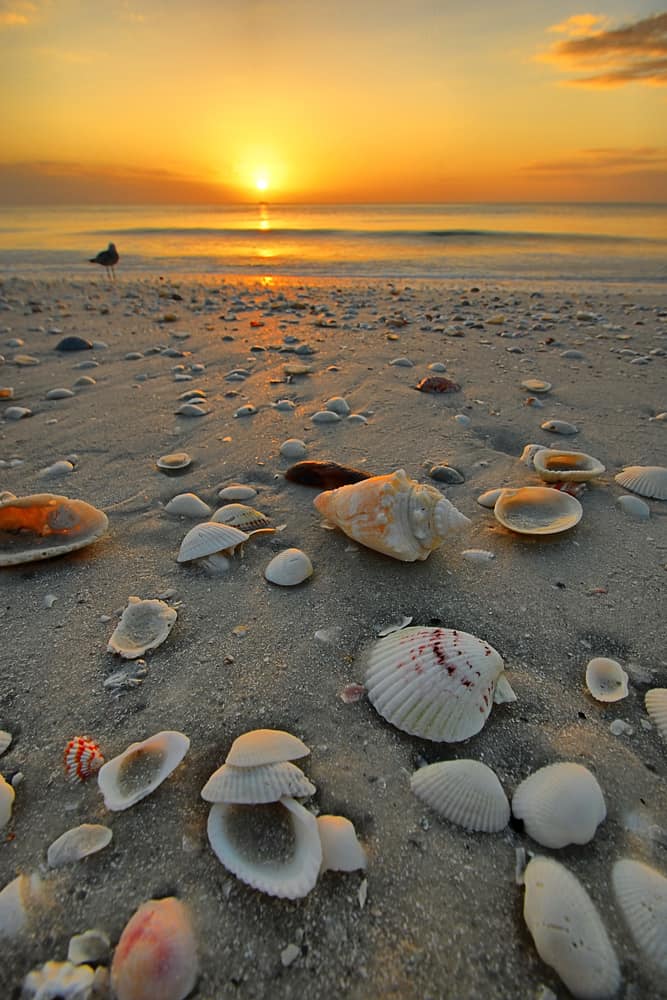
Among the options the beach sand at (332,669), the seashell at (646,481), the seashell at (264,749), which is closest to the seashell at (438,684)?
the beach sand at (332,669)

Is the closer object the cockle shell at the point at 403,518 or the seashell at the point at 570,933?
the seashell at the point at 570,933

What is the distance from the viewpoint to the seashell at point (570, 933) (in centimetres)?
100

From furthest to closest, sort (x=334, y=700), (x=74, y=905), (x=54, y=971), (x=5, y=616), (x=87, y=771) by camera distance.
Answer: (x=5, y=616) < (x=334, y=700) < (x=87, y=771) < (x=74, y=905) < (x=54, y=971)

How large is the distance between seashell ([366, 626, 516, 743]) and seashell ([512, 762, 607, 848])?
0.71ft

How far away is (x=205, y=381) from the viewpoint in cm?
470

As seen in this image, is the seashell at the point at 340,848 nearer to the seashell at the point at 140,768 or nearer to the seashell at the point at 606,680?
the seashell at the point at 140,768

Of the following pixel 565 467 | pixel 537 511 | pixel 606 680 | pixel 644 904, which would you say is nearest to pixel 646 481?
pixel 565 467

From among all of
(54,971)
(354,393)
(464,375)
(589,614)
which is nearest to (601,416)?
(464,375)

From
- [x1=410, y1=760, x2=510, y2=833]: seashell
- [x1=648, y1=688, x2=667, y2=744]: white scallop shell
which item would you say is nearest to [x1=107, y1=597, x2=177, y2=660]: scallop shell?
[x1=410, y1=760, x2=510, y2=833]: seashell

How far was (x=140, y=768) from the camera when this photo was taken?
138cm

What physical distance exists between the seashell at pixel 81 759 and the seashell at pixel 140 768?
0.12ft

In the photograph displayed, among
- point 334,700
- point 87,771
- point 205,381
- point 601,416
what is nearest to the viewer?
point 87,771

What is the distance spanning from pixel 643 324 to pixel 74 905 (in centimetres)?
833

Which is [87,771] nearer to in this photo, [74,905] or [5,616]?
[74,905]
